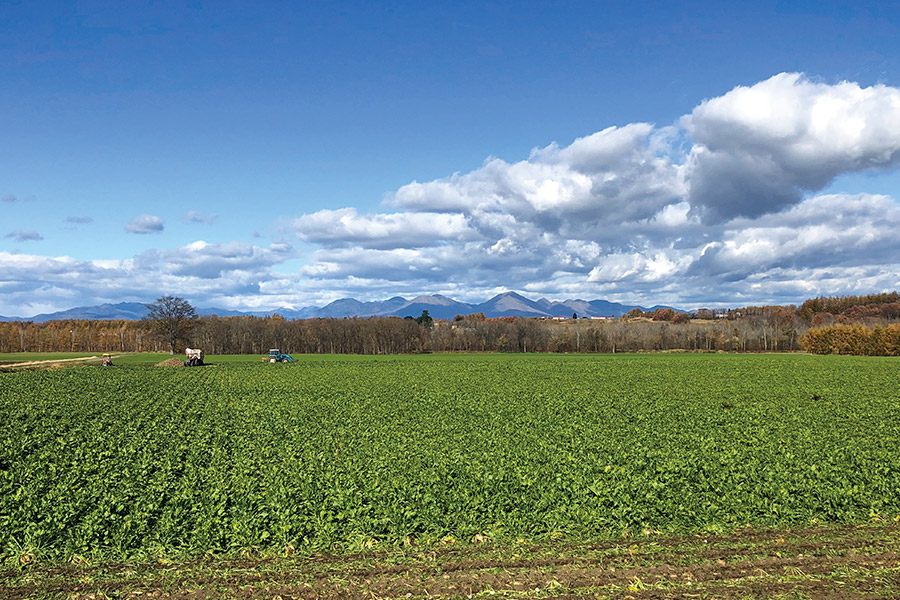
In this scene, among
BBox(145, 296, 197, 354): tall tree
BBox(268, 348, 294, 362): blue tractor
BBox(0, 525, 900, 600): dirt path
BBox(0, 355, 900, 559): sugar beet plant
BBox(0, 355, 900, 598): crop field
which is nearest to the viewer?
BBox(0, 525, 900, 600): dirt path

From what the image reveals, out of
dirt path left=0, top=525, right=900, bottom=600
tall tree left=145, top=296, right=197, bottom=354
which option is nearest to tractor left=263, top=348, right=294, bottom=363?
tall tree left=145, top=296, right=197, bottom=354

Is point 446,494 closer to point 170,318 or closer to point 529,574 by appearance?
point 529,574

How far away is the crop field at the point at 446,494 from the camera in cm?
1184

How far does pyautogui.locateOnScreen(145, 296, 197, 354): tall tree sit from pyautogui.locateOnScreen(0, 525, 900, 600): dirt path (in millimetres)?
124376

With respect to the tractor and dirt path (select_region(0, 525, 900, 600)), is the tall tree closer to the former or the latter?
the tractor

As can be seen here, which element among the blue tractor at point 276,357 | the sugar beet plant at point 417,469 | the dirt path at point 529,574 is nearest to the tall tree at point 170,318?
the blue tractor at point 276,357

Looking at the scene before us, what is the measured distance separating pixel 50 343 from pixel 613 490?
19863 cm

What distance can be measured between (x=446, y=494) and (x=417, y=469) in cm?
264

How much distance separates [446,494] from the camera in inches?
610

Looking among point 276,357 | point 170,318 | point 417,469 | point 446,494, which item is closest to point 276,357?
point 276,357

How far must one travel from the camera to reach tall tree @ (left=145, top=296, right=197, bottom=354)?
4945 inches

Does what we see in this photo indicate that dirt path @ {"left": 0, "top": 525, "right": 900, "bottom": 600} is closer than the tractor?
Yes

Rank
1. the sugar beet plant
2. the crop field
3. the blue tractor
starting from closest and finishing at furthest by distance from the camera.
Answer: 1. the crop field
2. the sugar beet plant
3. the blue tractor

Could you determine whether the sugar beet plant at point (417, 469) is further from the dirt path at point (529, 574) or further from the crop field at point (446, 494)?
the dirt path at point (529, 574)
